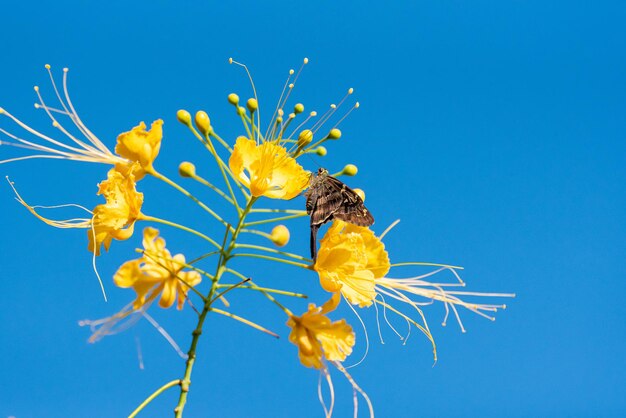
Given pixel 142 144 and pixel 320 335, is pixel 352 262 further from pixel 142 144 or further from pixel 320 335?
pixel 142 144

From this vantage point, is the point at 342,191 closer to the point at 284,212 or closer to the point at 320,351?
the point at 284,212

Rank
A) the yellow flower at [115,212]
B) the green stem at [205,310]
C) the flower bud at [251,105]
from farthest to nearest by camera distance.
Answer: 1. the flower bud at [251,105]
2. the yellow flower at [115,212]
3. the green stem at [205,310]

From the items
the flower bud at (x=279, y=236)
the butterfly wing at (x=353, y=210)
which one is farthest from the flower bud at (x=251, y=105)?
the flower bud at (x=279, y=236)

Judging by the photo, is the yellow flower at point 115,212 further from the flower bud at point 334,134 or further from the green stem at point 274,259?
the flower bud at point 334,134

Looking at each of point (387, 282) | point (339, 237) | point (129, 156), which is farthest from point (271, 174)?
point (387, 282)

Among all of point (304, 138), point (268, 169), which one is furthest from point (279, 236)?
point (304, 138)

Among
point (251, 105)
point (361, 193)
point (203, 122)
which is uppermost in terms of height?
point (251, 105)
